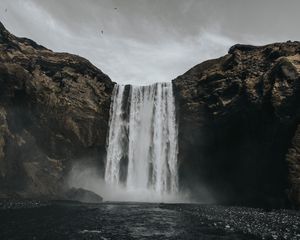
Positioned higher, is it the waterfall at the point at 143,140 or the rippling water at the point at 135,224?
the waterfall at the point at 143,140

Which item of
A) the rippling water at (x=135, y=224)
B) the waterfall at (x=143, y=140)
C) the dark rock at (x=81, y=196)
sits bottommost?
the rippling water at (x=135, y=224)

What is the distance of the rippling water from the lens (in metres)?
27.0

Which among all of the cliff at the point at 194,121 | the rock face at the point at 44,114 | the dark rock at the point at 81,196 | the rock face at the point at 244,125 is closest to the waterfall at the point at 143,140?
the cliff at the point at 194,121

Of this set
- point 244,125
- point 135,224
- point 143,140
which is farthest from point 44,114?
point 135,224

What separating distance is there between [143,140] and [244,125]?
20525mm

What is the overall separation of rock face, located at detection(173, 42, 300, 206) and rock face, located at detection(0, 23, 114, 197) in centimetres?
1680

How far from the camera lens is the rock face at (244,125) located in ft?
170

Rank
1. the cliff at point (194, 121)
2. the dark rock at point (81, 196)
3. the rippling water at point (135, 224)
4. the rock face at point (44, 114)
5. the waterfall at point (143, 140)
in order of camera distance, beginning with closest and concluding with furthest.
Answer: the rippling water at point (135, 224) → the cliff at point (194, 121) → the dark rock at point (81, 196) → the rock face at point (44, 114) → the waterfall at point (143, 140)

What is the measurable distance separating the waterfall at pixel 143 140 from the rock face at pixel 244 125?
2420 mm

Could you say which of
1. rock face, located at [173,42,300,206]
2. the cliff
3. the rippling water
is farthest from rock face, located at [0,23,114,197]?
rock face, located at [173,42,300,206]

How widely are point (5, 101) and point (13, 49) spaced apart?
44.3 ft

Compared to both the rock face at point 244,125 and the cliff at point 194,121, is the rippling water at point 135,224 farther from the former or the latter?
the rock face at point 244,125

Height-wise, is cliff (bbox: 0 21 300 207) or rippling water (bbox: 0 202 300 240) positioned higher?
cliff (bbox: 0 21 300 207)

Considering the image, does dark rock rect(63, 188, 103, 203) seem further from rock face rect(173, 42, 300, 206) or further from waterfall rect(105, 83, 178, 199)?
rock face rect(173, 42, 300, 206)
